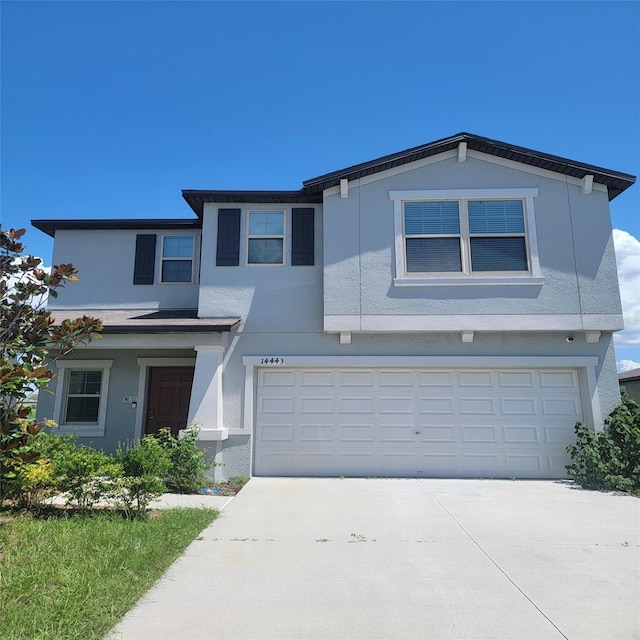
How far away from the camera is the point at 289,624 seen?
3.64 meters

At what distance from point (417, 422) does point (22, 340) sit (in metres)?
7.24

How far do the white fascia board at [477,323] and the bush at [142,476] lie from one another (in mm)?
4301

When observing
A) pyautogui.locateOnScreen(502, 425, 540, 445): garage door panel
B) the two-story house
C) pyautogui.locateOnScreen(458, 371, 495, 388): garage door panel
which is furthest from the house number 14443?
pyautogui.locateOnScreen(502, 425, 540, 445): garage door panel

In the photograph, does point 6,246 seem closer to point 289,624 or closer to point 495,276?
point 289,624

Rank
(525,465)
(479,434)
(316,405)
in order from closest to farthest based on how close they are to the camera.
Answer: (525,465)
(479,434)
(316,405)

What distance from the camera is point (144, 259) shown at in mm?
11695

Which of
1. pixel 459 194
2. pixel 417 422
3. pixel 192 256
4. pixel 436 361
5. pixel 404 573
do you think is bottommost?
pixel 404 573

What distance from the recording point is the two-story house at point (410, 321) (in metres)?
9.66

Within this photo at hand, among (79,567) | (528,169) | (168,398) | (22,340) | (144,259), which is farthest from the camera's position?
(144,259)

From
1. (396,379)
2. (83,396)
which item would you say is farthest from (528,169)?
(83,396)

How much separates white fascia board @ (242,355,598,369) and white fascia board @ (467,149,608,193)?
3713 millimetres

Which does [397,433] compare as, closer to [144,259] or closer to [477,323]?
[477,323]

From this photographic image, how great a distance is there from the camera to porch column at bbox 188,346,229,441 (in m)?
9.30

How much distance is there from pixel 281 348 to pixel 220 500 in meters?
3.37
